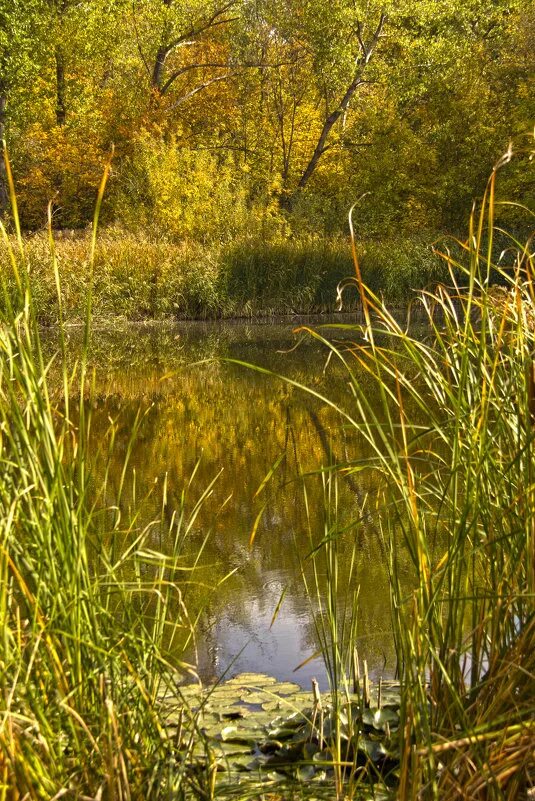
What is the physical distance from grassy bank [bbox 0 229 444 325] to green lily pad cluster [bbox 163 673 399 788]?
13.4 meters

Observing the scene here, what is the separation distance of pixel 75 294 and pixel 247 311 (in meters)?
2.95

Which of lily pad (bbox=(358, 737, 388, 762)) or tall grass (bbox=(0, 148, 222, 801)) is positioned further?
lily pad (bbox=(358, 737, 388, 762))

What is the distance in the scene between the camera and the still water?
2.94 meters

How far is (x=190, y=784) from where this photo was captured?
5.40 ft

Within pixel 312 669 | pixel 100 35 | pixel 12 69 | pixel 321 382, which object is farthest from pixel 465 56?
pixel 312 669

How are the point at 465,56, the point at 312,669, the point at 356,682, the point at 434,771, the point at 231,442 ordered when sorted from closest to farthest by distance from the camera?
the point at 434,771 → the point at 356,682 → the point at 312,669 → the point at 231,442 → the point at 465,56

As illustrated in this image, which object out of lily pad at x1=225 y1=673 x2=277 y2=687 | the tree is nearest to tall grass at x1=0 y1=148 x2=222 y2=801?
lily pad at x1=225 y1=673 x2=277 y2=687

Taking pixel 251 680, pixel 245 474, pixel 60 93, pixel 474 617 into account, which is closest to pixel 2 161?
pixel 60 93

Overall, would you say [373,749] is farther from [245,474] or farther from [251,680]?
[245,474]

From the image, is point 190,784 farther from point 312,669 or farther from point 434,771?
point 312,669

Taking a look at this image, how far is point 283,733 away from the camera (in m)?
2.21

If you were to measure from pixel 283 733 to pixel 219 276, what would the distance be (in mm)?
14911

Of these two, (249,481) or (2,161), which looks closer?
(249,481)

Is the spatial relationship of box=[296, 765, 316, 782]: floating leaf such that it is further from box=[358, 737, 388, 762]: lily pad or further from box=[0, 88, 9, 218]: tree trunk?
box=[0, 88, 9, 218]: tree trunk
